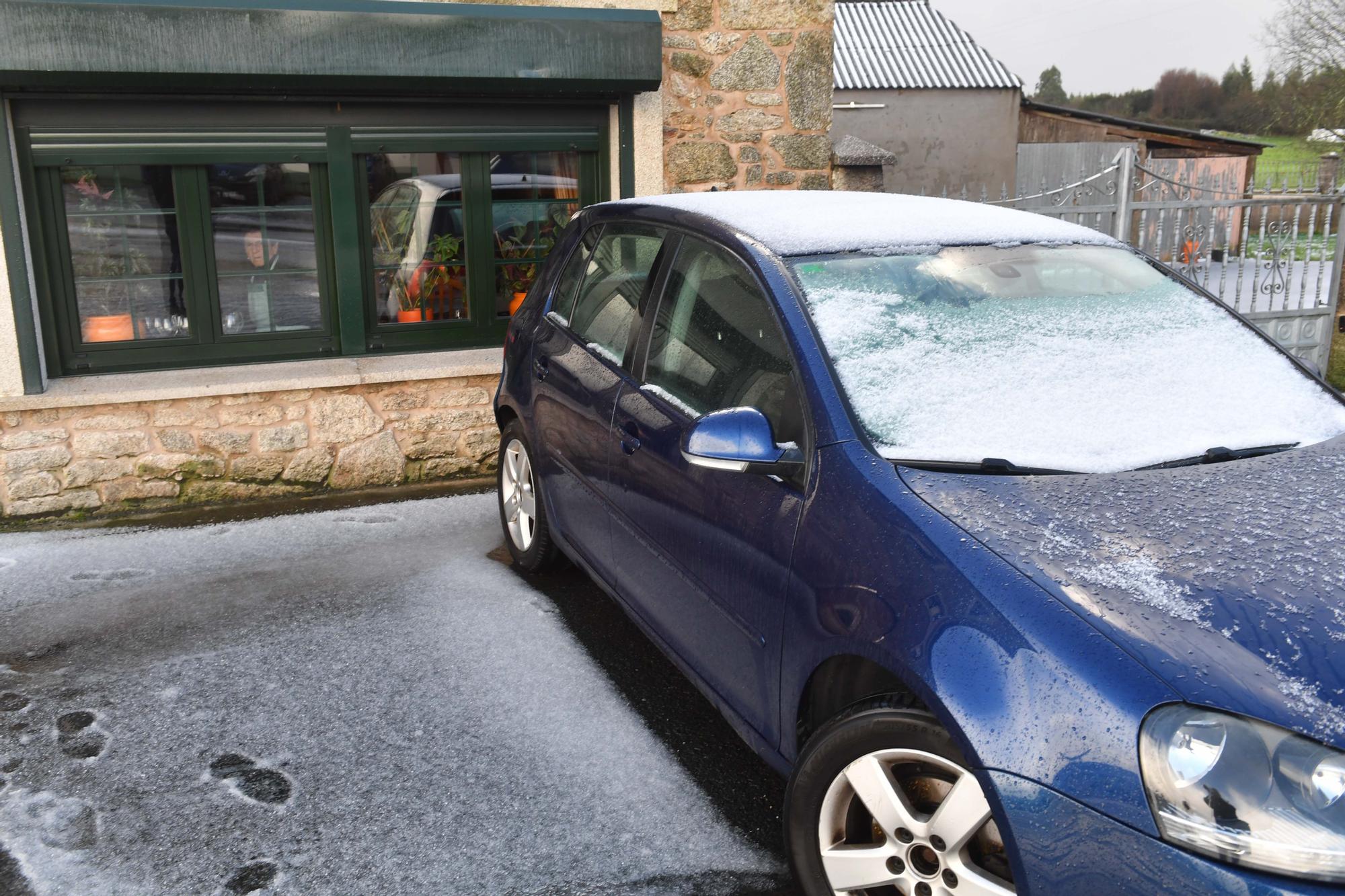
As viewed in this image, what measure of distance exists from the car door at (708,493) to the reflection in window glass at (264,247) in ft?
11.5

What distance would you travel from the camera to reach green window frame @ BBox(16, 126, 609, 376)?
5973 millimetres

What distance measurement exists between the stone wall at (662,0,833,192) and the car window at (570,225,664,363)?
264cm

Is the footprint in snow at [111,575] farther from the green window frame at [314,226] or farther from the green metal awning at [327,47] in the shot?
the green metal awning at [327,47]

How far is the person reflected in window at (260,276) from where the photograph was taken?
640 cm

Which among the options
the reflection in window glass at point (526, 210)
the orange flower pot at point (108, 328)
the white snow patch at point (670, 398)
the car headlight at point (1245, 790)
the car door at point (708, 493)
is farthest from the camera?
the reflection in window glass at point (526, 210)

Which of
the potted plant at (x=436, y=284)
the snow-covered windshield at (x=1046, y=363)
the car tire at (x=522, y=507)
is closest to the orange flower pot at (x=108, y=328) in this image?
the potted plant at (x=436, y=284)

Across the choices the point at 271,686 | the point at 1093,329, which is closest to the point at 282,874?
the point at 271,686

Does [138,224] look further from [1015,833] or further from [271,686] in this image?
[1015,833]

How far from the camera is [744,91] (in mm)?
6852

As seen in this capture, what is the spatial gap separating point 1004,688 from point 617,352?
6.95 ft

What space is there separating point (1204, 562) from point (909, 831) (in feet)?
2.58

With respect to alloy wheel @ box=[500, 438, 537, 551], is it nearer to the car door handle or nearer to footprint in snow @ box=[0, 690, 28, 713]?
the car door handle

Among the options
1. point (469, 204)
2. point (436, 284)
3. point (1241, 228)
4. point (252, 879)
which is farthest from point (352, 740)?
point (1241, 228)

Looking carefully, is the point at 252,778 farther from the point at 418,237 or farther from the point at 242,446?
the point at 418,237
